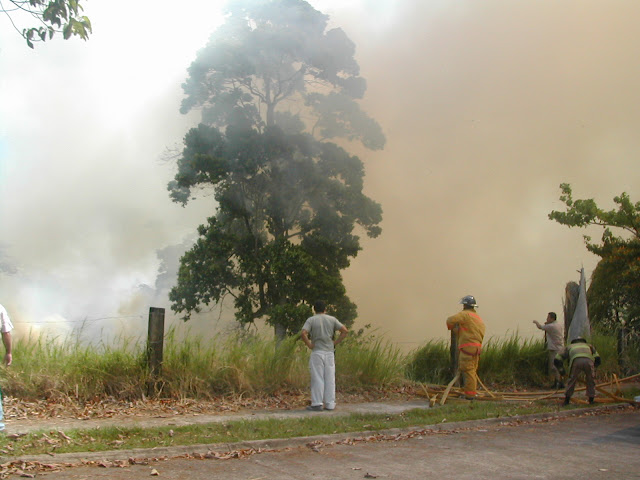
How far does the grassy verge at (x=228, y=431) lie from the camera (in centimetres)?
682

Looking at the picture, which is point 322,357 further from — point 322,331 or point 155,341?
point 155,341

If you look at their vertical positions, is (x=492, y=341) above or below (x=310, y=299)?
below

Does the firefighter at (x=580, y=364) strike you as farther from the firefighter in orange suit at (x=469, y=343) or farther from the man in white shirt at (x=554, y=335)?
the man in white shirt at (x=554, y=335)

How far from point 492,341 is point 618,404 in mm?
3510

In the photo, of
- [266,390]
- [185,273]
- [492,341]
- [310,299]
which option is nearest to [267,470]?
[266,390]

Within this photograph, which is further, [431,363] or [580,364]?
[431,363]

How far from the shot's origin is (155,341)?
10.2 meters

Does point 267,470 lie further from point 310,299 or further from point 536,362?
point 310,299

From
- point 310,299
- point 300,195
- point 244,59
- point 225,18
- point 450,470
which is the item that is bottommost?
point 450,470

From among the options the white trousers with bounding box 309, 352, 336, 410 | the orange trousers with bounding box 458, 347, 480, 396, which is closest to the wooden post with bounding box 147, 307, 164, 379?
the white trousers with bounding box 309, 352, 336, 410

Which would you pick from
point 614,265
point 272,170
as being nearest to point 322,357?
point 614,265

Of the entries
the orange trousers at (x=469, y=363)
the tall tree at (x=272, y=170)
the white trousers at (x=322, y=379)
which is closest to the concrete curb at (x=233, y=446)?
the orange trousers at (x=469, y=363)

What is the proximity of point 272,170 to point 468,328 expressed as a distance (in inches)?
610

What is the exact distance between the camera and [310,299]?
23.8 m
